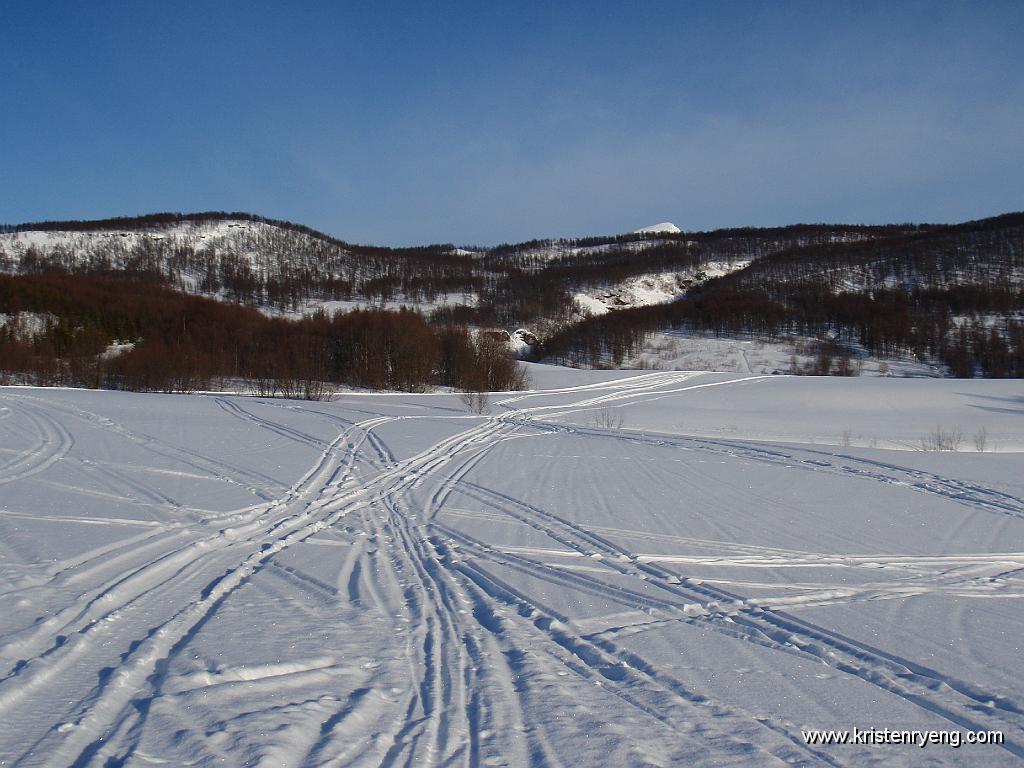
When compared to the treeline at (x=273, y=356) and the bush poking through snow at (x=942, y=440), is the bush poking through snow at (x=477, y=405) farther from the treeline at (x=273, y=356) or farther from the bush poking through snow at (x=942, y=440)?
the bush poking through snow at (x=942, y=440)

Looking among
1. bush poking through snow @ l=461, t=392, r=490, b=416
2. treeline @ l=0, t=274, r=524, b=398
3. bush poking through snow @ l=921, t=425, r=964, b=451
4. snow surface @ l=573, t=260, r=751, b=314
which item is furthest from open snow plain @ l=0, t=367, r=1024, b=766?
snow surface @ l=573, t=260, r=751, b=314

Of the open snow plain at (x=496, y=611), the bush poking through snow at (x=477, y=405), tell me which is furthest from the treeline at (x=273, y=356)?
the open snow plain at (x=496, y=611)

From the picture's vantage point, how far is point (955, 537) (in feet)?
26.2

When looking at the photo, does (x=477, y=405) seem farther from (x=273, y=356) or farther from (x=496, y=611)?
(x=496, y=611)

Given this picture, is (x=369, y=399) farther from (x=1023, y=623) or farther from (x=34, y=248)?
(x=34, y=248)

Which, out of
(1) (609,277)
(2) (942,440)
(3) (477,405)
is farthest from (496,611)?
(1) (609,277)

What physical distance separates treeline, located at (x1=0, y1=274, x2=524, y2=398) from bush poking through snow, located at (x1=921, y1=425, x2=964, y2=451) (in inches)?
1125

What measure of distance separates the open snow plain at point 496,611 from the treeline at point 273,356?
3007 centimetres

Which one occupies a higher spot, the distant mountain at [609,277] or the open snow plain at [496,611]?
the distant mountain at [609,277]

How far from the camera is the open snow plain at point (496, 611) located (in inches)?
133

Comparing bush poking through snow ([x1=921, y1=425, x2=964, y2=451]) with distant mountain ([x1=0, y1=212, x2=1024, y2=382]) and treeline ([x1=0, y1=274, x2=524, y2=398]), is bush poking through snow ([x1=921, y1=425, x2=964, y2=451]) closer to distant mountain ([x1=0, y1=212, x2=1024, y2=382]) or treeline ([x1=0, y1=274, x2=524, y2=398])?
treeline ([x1=0, y1=274, x2=524, y2=398])

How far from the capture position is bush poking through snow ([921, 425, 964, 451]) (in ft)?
67.8

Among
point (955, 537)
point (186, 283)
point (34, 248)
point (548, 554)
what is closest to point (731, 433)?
point (955, 537)

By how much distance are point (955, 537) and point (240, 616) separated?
8629mm
